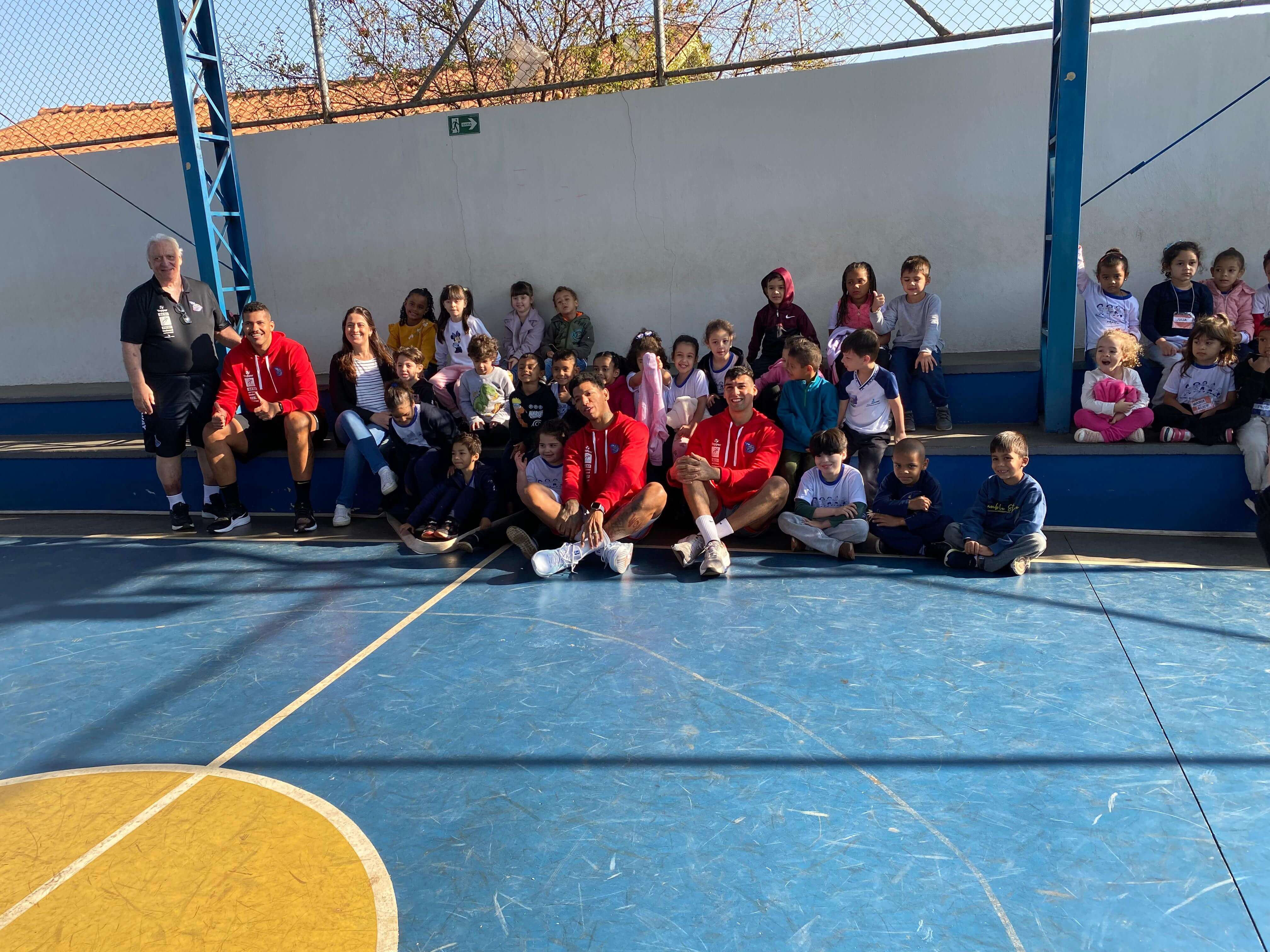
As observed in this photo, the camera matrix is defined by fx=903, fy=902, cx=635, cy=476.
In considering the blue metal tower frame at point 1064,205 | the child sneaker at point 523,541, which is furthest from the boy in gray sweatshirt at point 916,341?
the child sneaker at point 523,541

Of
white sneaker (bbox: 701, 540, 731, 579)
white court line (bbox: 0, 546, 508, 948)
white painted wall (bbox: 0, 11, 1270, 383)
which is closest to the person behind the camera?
white court line (bbox: 0, 546, 508, 948)

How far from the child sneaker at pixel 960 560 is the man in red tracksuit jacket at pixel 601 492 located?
152 cm

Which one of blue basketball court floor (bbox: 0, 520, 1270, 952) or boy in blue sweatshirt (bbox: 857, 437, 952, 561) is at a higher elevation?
boy in blue sweatshirt (bbox: 857, 437, 952, 561)

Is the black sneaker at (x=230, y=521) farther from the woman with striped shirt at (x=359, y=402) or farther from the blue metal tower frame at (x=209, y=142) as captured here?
the blue metal tower frame at (x=209, y=142)

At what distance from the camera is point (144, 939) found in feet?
7.51

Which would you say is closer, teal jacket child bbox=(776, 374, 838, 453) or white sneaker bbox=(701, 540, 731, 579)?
white sneaker bbox=(701, 540, 731, 579)

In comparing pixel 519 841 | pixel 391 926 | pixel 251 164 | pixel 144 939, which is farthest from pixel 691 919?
pixel 251 164

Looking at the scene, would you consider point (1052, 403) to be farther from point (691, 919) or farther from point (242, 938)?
point (242, 938)

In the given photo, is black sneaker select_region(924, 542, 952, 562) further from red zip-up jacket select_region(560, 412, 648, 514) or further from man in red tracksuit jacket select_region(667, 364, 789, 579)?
red zip-up jacket select_region(560, 412, 648, 514)

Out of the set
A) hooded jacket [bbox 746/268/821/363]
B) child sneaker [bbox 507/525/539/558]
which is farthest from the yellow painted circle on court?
hooded jacket [bbox 746/268/821/363]

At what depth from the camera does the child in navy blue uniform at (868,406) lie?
17.6 feet

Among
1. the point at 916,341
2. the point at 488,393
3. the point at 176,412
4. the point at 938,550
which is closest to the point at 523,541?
the point at 488,393

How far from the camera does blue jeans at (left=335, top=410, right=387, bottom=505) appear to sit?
239 inches

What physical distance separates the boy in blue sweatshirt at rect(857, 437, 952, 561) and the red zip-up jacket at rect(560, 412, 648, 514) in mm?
1334
